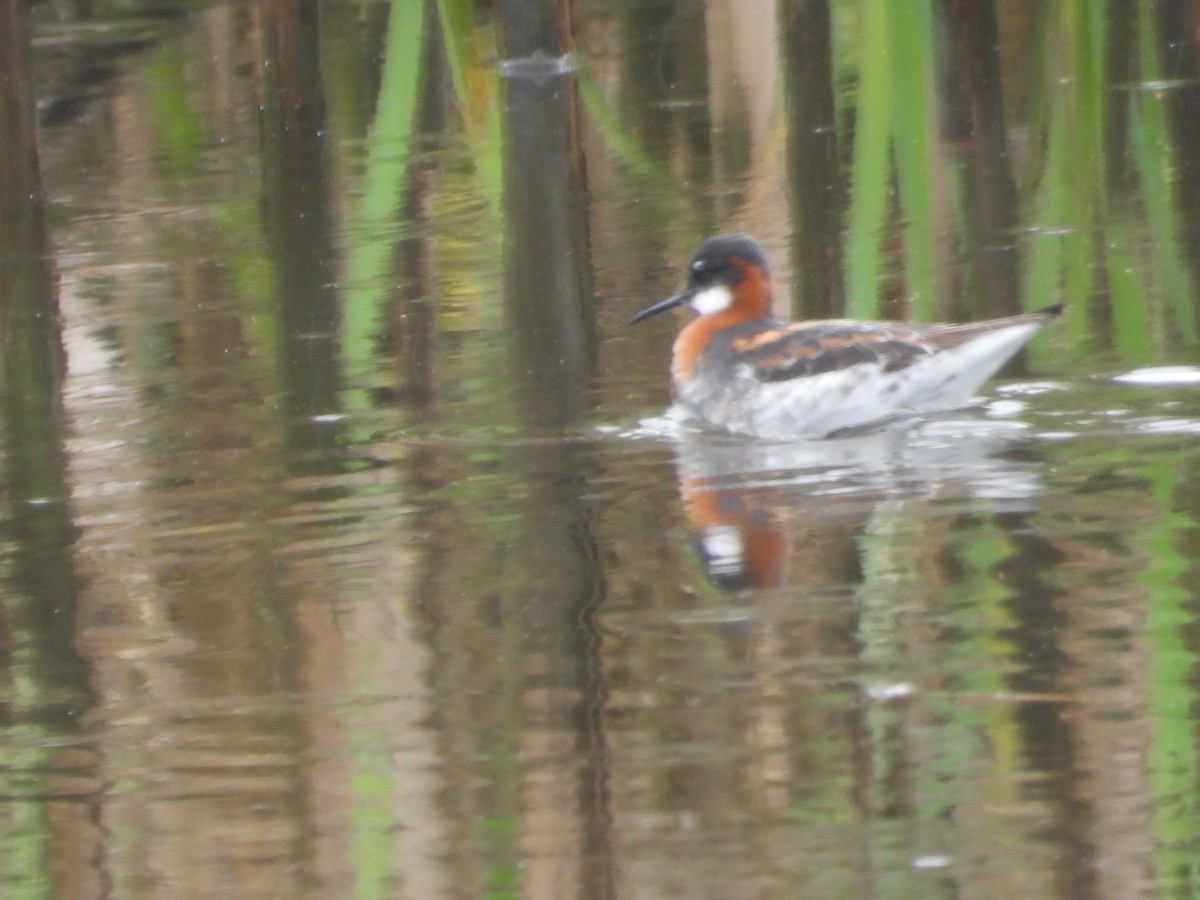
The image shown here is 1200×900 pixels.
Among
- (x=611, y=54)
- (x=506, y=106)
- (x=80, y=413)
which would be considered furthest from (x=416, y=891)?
(x=611, y=54)

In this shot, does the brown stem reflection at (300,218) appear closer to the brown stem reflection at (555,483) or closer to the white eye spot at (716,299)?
the brown stem reflection at (555,483)

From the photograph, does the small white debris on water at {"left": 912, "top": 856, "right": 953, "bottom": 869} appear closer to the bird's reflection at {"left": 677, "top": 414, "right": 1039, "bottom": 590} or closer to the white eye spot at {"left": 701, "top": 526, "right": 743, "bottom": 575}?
the bird's reflection at {"left": 677, "top": 414, "right": 1039, "bottom": 590}

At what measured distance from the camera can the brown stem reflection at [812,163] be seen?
838 cm

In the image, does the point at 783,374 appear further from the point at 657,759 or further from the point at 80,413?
the point at 657,759

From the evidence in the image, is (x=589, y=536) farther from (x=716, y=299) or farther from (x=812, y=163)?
(x=812, y=163)

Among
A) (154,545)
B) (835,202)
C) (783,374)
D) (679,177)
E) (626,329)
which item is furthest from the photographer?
(679,177)

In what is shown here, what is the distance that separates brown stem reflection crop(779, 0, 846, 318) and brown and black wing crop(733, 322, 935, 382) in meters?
1.03

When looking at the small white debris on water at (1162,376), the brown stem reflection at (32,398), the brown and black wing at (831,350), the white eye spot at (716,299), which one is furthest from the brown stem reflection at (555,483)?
the small white debris on water at (1162,376)

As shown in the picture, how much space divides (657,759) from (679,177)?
6605mm

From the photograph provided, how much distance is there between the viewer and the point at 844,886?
11.6 feet

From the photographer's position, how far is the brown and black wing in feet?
21.8

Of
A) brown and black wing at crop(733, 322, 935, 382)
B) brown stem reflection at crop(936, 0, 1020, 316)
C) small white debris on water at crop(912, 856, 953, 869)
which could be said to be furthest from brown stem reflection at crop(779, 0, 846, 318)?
small white debris on water at crop(912, 856, 953, 869)

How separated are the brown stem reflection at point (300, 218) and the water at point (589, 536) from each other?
0.04 metres

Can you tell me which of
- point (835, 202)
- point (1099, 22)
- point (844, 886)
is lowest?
point (844, 886)
